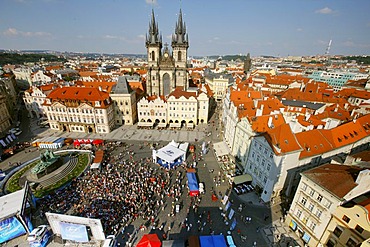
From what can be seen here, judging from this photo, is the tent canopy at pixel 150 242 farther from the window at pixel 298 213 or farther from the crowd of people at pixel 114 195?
the window at pixel 298 213

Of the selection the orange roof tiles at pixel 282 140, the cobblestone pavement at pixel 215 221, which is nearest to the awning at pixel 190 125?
the cobblestone pavement at pixel 215 221

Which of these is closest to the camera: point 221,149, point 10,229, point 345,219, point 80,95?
point 345,219

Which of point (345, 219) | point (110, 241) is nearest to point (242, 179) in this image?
point (345, 219)

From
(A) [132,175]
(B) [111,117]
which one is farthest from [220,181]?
(B) [111,117]

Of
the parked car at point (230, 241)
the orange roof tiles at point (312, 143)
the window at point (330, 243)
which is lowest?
the parked car at point (230, 241)

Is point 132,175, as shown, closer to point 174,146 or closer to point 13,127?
point 174,146

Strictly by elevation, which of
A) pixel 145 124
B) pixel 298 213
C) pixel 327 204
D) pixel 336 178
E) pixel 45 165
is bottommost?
pixel 145 124

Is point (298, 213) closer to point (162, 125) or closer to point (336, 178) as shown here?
point (336, 178)
